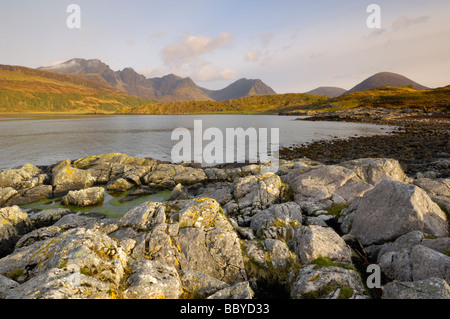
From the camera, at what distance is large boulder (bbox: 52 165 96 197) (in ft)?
81.4

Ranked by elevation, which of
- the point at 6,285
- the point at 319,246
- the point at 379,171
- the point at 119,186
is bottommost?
the point at 119,186

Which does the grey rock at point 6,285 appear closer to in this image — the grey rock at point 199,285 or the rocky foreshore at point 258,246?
the rocky foreshore at point 258,246

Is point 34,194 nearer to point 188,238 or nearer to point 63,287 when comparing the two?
point 188,238

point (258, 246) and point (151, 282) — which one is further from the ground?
point (151, 282)

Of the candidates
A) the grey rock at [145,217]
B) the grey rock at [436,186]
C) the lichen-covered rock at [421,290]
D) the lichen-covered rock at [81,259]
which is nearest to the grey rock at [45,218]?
the grey rock at [145,217]

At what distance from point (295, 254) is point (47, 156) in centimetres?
5363

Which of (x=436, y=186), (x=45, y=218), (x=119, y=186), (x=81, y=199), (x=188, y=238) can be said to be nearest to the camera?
(x=188, y=238)

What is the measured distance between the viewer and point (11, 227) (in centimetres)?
1420

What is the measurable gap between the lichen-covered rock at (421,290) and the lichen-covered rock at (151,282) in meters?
6.53

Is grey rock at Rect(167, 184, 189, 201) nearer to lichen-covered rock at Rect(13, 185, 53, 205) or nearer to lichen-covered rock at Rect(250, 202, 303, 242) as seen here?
lichen-covered rock at Rect(250, 202, 303, 242)

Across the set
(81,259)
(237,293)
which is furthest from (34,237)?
(237,293)

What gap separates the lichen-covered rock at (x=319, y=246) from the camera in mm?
9367

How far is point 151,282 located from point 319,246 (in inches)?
290
